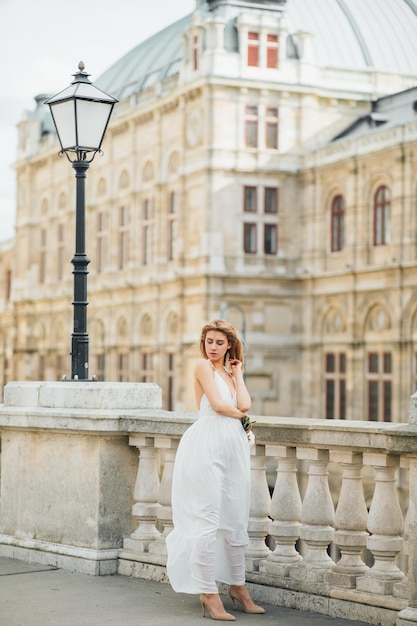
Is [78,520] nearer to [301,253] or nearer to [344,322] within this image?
[344,322]

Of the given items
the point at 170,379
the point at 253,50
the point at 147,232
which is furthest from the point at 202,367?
the point at 147,232

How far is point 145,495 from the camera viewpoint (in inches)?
343

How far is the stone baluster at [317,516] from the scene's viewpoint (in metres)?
7.47

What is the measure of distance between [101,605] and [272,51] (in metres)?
37.5

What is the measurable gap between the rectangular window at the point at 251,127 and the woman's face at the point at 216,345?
3593 centimetres

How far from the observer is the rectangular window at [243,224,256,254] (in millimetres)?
43188

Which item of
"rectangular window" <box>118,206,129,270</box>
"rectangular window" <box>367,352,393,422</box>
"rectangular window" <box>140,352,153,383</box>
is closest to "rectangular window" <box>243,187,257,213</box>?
"rectangular window" <box>367,352,393,422</box>

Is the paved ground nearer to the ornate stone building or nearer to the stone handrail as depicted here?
the stone handrail

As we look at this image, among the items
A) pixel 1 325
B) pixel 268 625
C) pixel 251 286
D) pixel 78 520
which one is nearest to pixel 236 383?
pixel 268 625

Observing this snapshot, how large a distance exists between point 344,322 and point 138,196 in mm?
11890

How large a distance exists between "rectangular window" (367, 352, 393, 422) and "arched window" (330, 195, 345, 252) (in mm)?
4174

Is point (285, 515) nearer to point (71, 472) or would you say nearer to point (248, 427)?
point (248, 427)

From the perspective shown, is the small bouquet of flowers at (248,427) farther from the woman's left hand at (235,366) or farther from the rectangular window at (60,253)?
the rectangular window at (60,253)

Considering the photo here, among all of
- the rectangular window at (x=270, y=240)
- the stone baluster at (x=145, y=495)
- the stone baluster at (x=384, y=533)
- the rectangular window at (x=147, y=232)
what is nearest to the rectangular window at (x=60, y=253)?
the rectangular window at (x=147, y=232)
